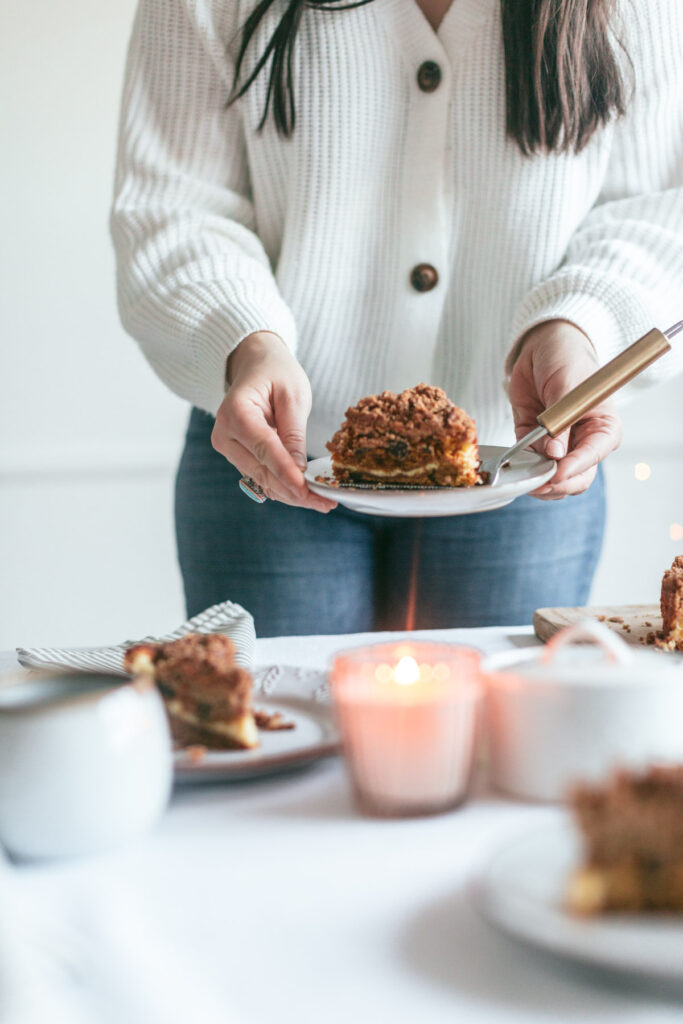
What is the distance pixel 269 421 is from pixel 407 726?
1.99 feet

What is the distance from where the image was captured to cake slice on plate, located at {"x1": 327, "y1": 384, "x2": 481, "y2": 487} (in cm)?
106

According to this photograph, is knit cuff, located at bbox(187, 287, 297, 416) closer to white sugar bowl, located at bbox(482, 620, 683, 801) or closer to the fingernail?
the fingernail

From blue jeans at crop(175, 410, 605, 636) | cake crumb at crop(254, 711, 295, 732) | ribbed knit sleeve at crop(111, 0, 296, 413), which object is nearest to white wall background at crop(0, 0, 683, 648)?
ribbed knit sleeve at crop(111, 0, 296, 413)

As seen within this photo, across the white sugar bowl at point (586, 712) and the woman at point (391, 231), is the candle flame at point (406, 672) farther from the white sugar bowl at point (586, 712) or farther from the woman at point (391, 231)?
the woman at point (391, 231)

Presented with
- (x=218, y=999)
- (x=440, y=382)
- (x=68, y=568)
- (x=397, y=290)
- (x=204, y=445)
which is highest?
(x=397, y=290)

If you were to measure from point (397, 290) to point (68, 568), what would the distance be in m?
1.29

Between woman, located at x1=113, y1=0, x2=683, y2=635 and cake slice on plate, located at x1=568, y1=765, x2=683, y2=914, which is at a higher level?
woman, located at x1=113, y1=0, x2=683, y2=635

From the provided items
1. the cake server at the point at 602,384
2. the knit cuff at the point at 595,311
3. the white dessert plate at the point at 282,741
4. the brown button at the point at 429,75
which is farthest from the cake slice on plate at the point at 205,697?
the brown button at the point at 429,75

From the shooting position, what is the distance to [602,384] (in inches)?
38.9

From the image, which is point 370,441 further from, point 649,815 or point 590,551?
point 649,815

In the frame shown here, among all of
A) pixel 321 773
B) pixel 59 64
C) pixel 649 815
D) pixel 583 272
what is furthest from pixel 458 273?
pixel 59 64

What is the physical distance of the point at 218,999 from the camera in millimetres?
423

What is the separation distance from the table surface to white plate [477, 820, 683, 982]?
1.1 inches

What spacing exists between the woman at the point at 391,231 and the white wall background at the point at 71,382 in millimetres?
874
